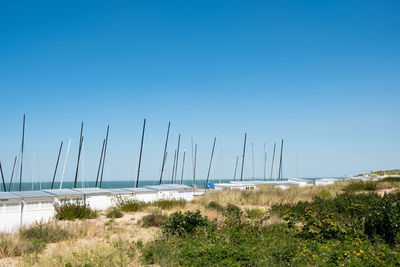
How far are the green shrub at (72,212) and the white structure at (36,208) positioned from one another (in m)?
0.48

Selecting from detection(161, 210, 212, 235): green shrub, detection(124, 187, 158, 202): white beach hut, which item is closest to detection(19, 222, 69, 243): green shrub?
detection(161, 210, 212, 235): green shrub

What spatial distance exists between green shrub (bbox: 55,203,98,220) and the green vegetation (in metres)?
6.21

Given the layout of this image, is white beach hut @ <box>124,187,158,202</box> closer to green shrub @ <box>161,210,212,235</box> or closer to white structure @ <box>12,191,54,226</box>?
white structure @ <box>12,191,54,226</box>

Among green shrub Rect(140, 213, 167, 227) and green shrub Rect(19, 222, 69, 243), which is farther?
green shrub Rect(140, 213, 167, 227)

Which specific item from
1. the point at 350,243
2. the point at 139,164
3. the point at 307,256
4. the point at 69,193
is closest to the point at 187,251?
the point at 307,256

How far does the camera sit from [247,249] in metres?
8.22

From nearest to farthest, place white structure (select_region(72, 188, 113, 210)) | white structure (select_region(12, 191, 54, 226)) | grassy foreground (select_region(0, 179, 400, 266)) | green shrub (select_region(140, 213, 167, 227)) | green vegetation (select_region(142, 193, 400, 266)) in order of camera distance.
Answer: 1. green vegetation (select_region(142, 193, 400, 266))
2. grassy foreground (select_region(0, 179, 400, 266))
3. white structure (select_region(12, 191, 54, 226))
4. green shrub (select_region(140, 213, 167, 227))
5. white structure (select_region(72, 188, 113, 210))

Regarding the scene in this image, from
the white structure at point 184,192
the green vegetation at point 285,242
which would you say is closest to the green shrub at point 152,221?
the green vegetation at point 285,242

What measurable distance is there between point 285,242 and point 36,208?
1116 cm

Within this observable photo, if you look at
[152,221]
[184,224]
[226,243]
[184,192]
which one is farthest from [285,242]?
[184,192]

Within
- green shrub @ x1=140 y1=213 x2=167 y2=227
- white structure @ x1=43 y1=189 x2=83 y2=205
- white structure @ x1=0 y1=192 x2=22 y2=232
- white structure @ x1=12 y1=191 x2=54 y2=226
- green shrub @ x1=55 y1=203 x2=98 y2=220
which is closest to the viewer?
white structure @ x1=0 y1=192 x2=22 y2=232

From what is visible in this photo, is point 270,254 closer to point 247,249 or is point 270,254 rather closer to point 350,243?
point 247,249

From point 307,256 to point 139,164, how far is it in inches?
1270

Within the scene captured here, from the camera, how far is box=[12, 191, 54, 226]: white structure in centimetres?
1380
